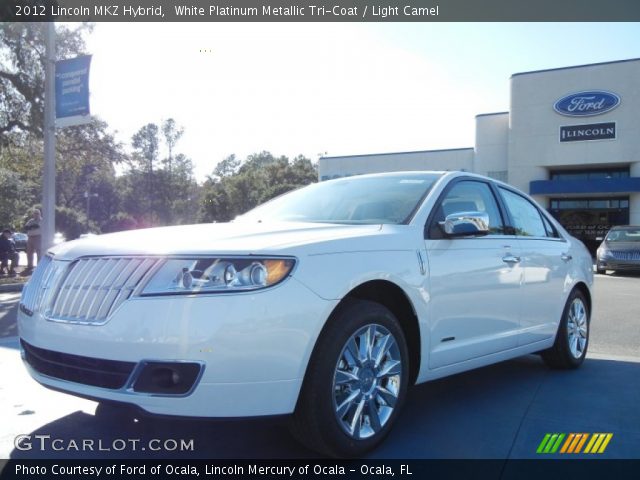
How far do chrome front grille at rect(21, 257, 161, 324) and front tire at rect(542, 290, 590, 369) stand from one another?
385 centimetres

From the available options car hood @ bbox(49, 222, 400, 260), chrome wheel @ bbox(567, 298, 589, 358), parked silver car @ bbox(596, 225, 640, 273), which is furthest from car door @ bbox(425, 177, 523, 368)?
parked silver car @ bbox(596, 225, 640, 273)

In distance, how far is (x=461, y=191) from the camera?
14.5 feet

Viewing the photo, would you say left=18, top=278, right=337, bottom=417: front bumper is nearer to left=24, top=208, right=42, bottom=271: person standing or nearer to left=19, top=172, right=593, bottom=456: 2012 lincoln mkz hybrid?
left=19, top=172, right=593, bottom=456: 2012 lincoln mkz hybrid

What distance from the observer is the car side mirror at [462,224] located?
378 centimetres

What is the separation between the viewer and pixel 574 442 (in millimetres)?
3502

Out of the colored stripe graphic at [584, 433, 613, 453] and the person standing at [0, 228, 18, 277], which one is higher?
the person standing at [0, 228, 18, 277]

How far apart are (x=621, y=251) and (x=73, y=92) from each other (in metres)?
16.2

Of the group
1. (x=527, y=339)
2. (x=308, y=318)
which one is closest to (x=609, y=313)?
(x=527, y=339)

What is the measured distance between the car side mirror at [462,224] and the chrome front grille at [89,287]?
1.86 meters

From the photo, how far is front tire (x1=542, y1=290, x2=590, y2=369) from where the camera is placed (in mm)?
5258

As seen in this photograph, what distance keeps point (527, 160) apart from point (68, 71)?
Answer: 3042 cm

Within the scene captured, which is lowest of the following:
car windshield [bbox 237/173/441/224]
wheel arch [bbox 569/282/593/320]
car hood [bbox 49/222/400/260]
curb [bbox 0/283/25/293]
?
curb [bbox 0/283/25/293]

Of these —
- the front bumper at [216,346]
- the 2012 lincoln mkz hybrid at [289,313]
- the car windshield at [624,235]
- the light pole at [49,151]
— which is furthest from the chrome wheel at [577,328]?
the car windshield at [624,235]

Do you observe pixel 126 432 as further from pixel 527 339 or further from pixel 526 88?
pixel 526 88
